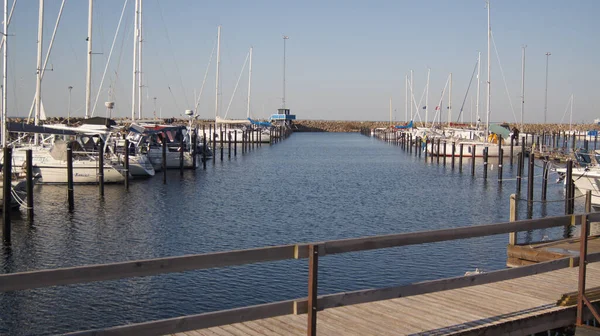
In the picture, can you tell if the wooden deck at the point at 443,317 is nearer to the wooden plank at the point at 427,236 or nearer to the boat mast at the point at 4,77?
the wooden plank at the point at 427,236

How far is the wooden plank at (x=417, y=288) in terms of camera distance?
6730 mm

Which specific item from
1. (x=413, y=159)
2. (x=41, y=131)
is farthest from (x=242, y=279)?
(x=413, y=159)

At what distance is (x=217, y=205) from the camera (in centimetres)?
3441

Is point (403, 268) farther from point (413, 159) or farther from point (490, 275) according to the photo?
point (413, 159)

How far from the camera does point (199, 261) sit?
19.7 feet

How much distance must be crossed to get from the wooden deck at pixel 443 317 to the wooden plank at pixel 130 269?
5.20 feet

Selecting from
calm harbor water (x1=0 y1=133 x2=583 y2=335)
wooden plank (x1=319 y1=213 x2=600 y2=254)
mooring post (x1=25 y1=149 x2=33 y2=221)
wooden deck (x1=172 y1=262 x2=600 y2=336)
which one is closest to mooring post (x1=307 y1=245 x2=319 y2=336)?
wooden plank (x1=319 y1=213 x2=600 y2=254)

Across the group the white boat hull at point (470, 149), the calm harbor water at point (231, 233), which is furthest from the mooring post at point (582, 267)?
the white boat hull at point (470, 149)

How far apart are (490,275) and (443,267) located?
11.5 m

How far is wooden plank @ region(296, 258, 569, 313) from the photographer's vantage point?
673 cm

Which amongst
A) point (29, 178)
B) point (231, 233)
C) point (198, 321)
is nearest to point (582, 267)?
point (198, 321)

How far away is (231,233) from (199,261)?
19850 millimetres

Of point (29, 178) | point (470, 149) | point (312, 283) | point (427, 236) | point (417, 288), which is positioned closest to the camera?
point (312, 283)

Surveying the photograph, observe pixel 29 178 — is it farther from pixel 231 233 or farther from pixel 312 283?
pixel 312 283
